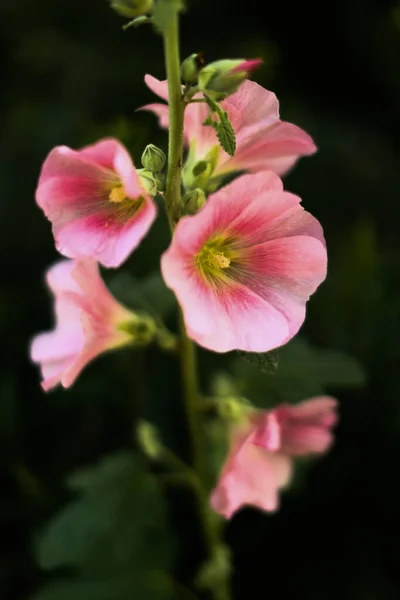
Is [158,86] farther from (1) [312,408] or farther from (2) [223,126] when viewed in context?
(1) [312,408]

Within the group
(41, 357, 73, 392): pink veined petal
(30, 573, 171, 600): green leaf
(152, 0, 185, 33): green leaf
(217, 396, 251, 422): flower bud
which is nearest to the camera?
(152, 0, 185, 33): green leaf

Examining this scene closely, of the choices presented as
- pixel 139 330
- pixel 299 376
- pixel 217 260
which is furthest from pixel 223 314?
pixel 299 376

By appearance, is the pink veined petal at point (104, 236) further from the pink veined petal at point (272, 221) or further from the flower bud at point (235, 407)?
the flower bud at point (235, 407)

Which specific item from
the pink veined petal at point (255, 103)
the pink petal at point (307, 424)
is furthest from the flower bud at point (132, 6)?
the pink petal at point (307, 424)

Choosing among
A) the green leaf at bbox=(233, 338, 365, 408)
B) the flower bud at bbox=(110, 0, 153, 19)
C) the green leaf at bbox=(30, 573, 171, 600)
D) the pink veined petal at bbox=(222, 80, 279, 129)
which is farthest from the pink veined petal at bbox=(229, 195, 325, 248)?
the green leaf at bbox=(30, 573, 171, 600)

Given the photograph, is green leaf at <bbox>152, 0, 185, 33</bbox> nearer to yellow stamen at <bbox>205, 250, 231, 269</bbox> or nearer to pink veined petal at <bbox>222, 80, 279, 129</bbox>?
pink veined petal at <bbox>222, 80, 279, 129</bbox>

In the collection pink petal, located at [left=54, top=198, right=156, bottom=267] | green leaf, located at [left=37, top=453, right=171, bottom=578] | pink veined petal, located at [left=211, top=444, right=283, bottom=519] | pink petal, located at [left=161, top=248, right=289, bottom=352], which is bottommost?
green leaf, located at [left=37, top=453, right=171, bottom=578]
